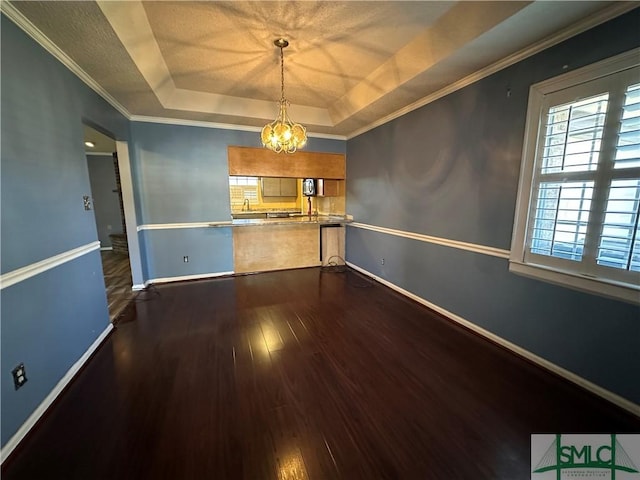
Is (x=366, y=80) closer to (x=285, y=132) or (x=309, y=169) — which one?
(x=285, y=132)

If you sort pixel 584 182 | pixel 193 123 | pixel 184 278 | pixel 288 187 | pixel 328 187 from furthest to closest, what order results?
1. pixel 288 187
2. pixel 328 187
3. pixel 184 278
4. pixel 193 123
5. pixel 584 182

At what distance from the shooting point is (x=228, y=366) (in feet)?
6.77

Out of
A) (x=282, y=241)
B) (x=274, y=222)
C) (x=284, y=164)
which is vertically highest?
(x=284, y=164)

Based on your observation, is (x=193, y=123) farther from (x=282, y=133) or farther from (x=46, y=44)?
(x=46, y=44)

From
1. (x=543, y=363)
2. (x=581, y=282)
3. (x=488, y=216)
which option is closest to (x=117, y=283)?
(x=488, y=216)

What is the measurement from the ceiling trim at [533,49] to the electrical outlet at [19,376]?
4.04 metres

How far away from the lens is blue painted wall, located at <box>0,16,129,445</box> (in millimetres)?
1431

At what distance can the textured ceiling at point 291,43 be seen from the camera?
5.49 feet

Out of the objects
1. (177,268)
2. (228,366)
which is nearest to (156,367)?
(228,366)

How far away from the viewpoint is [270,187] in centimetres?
600

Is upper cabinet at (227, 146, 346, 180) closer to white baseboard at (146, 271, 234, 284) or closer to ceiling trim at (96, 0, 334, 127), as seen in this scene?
ceiling trim at (96, 0, 334, 127)

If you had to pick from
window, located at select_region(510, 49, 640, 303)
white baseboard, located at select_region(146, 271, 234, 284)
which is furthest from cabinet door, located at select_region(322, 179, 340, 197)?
window, located at select_region(510, 49, 640, 303)

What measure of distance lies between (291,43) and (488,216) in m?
2.47

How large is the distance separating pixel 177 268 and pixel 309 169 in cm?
281
